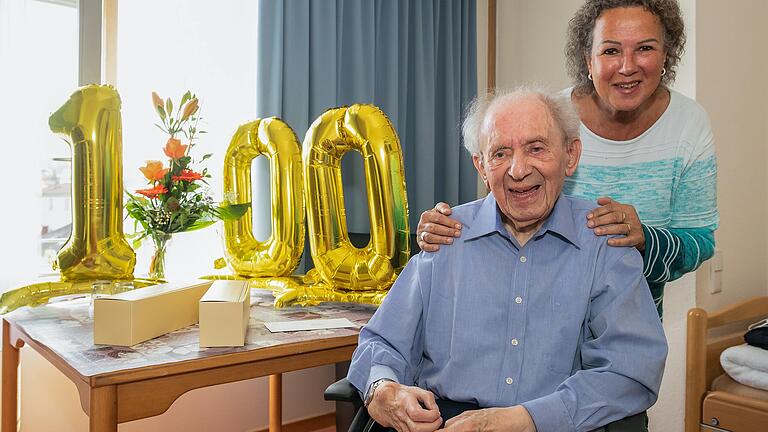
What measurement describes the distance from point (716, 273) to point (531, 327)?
5.10ft

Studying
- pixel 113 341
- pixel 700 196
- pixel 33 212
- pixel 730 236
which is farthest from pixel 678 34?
pixel 33 212

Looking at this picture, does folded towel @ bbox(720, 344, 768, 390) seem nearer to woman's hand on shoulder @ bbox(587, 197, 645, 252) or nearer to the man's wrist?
woman's hand on shoulder @ bbox(587, 197, 645, 252)

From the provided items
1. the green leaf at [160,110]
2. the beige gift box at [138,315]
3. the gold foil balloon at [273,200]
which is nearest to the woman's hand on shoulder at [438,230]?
the beige gift box at [138,315]

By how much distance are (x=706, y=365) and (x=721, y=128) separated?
93 cm

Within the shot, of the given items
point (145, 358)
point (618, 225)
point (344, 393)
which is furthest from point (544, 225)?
point (145, 358)

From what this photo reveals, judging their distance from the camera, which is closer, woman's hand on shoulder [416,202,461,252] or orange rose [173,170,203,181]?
woman's hand on shoulder [416,202,461,252]

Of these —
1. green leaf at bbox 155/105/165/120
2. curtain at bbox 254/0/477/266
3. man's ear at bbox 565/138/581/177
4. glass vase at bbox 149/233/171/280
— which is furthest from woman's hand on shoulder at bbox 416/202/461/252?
curtain at bbox 254/0/477/266

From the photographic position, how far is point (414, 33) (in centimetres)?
273

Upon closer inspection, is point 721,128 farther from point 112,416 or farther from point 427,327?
point 112,416

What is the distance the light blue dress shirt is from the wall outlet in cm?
137

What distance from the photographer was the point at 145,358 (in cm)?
121

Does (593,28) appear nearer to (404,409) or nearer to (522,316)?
(522,316)

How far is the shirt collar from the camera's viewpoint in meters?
1.21

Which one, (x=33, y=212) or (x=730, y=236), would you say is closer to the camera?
(x=33, y=212)
